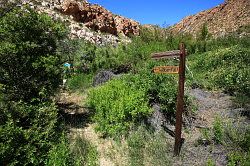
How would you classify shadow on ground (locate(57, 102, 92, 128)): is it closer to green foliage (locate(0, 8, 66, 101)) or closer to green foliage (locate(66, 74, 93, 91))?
green foliage (locate(0, 8, 66, 101))

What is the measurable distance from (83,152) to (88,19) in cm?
2793

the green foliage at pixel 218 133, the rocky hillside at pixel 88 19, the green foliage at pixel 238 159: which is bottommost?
the green foliage at pixel 238 159

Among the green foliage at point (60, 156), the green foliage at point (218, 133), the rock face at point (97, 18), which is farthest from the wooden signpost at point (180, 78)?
the rock face at point (97, 18)

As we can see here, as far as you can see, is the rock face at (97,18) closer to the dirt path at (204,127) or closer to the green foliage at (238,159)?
the dirt path at (204,127)

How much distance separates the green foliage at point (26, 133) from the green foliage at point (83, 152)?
17.1 inches

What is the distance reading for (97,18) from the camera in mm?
34156

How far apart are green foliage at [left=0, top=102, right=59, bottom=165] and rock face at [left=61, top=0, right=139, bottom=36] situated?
26.2m

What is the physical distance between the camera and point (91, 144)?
6.92m

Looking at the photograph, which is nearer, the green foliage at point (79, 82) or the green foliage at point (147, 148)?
the green foliage at point (147, 148)

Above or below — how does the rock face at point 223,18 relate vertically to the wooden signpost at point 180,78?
above

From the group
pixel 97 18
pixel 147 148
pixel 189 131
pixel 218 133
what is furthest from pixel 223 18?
pixel 147 148

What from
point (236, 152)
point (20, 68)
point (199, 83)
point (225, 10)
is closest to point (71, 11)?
point (225, 10)

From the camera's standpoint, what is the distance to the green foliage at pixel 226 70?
945cm

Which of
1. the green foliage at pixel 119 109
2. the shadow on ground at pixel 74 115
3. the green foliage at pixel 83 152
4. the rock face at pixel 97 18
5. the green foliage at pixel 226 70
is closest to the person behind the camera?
the green foliage at pixel 83 152
